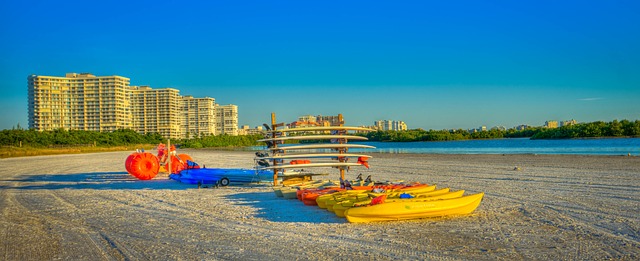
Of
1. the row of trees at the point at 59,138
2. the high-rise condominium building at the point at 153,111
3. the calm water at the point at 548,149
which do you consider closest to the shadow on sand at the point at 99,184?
the calm water at the point at 548,149

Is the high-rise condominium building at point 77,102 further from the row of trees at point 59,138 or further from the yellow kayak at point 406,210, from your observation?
the yellow kayak at point 406,210

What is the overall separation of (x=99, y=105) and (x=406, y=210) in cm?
12447

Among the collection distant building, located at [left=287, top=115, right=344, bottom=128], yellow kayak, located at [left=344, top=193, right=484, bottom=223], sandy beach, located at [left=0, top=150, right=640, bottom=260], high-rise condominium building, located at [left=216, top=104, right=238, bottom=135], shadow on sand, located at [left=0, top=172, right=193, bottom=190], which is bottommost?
sandy beach, located at [left=0, top=150, right=640, bottom=260]

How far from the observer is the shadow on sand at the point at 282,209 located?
9672mm

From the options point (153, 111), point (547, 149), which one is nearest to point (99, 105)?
point (153, 111)

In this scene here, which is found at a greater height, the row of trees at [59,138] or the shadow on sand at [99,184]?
the row of trees at [59,138]

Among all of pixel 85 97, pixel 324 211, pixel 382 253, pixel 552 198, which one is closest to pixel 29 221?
pixel 324 211

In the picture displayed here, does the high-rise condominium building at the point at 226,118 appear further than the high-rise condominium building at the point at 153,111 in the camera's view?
Yes

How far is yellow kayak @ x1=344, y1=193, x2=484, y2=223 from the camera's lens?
8.98m

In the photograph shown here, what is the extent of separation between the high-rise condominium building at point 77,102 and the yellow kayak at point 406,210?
401 feet

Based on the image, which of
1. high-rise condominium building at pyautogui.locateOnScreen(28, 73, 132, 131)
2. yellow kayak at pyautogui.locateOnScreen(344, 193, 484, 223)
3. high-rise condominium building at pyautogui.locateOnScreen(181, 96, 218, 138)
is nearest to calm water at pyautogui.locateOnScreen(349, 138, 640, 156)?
yellow kayak at pyautogui.locateOnScreen(344, 193, 484, 223)

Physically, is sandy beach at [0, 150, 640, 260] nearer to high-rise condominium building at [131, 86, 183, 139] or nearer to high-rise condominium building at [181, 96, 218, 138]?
high-rise condominium building at [131, 86, 183, 139]

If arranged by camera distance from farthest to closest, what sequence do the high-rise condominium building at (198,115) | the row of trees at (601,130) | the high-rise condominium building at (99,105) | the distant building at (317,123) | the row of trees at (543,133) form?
the high-rise condominium building at (198,115)
the high-rise condominium building at (99,105)
the row of trees at (543,133)
the row of trees at (601,130)
the distant building at (317,123)

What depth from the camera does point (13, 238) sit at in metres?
8.33
